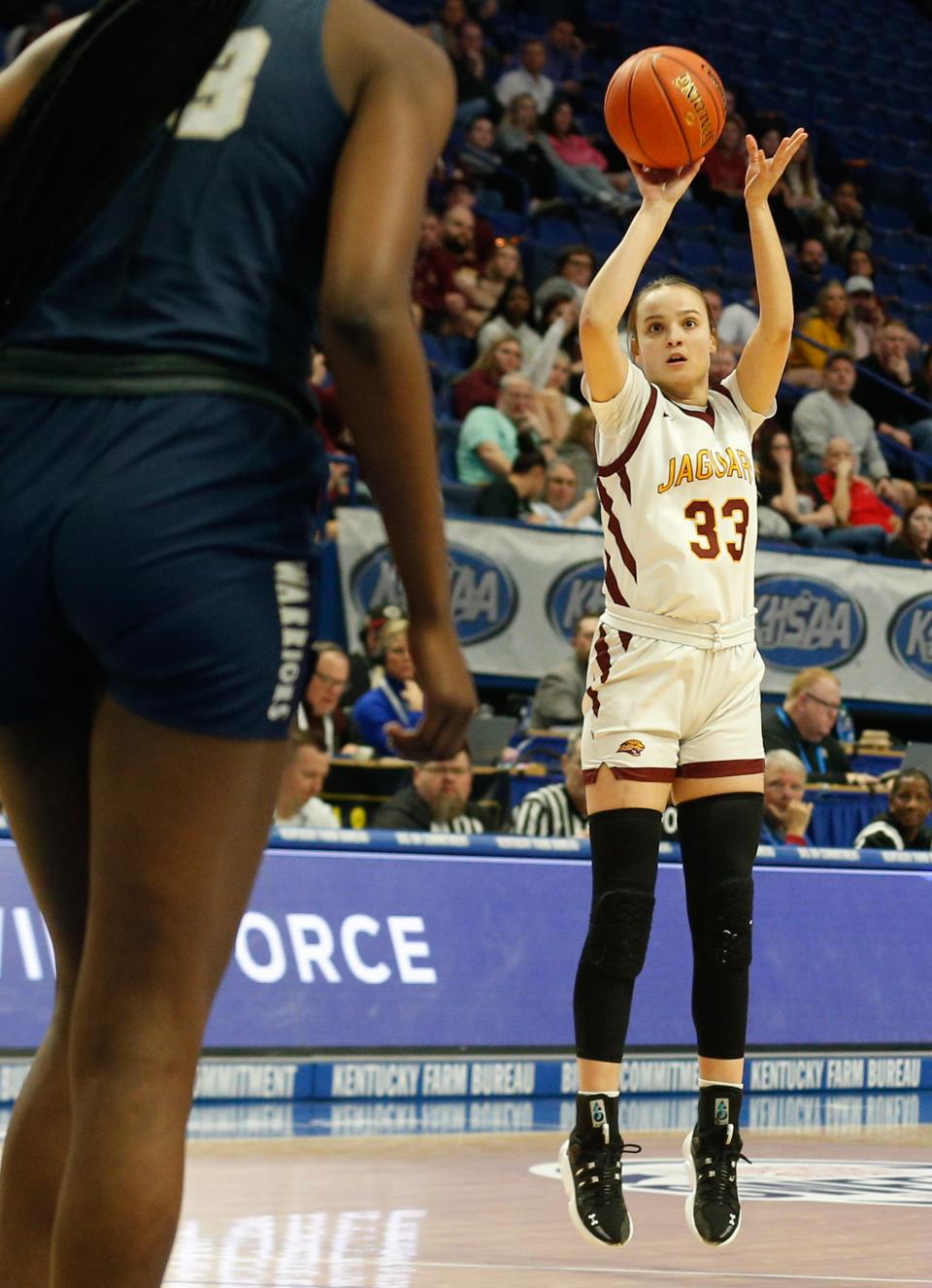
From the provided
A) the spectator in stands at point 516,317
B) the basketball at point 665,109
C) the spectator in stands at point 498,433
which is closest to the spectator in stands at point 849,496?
the spectator in stands at point 516,317

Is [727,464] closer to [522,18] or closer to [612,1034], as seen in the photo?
A: [612,1034]

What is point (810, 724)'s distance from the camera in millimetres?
9977

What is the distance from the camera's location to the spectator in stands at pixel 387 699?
9359 millimetres

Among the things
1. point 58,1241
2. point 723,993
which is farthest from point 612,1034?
point 58,1241

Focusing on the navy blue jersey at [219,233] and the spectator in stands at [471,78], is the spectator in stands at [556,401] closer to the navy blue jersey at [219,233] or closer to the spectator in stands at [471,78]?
the spectator in stands at [471,78]

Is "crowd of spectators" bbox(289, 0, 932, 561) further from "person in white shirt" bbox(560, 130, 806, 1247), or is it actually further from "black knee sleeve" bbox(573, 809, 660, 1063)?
"black knee sleeve" bbox(573, 809, 660, 1063)

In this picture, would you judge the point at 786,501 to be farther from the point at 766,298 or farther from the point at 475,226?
the point at 766,298

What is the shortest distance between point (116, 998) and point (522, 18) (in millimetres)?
17144

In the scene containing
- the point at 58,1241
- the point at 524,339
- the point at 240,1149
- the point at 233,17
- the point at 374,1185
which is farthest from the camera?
the point at 524,339

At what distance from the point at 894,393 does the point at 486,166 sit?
11.7ft

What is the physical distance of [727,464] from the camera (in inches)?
185

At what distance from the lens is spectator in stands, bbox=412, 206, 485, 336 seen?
1342cm

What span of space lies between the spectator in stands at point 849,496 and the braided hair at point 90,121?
448 inches

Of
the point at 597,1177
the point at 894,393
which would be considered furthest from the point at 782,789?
the point at 894,393
